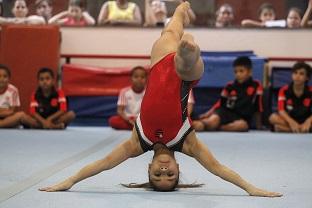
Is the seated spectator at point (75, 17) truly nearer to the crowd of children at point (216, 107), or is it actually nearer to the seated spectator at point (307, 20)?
the crowd of children at point (216, 107)

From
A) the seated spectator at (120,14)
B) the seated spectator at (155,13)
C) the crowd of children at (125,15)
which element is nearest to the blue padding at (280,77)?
the crowd of children at (125,15)

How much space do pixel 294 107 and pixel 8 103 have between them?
341 centimetres

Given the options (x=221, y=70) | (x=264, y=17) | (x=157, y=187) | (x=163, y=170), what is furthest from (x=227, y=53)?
(x=163, y=170)

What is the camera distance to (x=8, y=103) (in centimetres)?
733

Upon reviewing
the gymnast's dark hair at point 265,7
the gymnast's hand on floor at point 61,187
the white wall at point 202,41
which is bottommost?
the gymnast's hand on floor at point 61,187

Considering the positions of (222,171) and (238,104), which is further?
(238,104)

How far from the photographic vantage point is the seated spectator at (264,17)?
8234 millimetres

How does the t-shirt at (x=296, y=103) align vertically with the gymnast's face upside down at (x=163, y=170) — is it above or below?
below

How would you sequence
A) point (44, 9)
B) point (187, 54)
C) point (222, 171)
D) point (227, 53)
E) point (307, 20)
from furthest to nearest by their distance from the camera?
1. point (44, 9)
2. point (307, 20)
3. point (227, 53)
4. point (222, 171)
5. point (187, 54)

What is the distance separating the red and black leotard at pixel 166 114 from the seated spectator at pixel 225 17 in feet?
15.8

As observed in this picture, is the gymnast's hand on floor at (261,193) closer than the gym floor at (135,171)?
No

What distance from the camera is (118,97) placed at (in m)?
7.74

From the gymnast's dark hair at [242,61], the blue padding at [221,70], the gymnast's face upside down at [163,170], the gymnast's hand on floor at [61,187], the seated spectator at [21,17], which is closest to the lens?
the gymnast's face upside down at [163,170]

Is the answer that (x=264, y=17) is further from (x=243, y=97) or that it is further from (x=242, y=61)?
(x=243, y=97)
